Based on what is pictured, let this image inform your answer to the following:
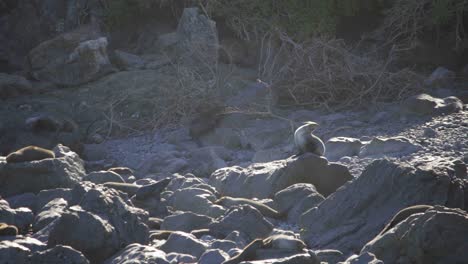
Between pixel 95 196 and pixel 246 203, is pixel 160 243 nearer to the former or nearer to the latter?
pixel 95 196

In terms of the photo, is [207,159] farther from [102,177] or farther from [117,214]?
[117,214]

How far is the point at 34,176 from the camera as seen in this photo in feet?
28.5

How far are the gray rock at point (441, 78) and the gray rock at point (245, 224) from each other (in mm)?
7258

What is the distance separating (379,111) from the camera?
469 inches

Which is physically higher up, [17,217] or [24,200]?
[17,217]

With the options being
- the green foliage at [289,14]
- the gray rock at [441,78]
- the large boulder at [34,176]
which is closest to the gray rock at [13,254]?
the large boulder at [34,176]

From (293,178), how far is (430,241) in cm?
299

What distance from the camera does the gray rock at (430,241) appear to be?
4926 millimetres

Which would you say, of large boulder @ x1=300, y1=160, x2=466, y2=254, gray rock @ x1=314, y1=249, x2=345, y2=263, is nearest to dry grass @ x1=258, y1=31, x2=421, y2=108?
large boulder @ x1=300, y1=160, x2=466, y2=254

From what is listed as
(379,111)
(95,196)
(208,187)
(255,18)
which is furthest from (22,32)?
(95,196)

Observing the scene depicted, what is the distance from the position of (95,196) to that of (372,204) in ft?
7.25

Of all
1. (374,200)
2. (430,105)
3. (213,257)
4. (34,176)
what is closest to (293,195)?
(374,200)

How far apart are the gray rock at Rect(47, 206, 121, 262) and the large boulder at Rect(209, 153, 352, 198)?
2.30 meters

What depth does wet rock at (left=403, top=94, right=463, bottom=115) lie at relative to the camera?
11062mm
